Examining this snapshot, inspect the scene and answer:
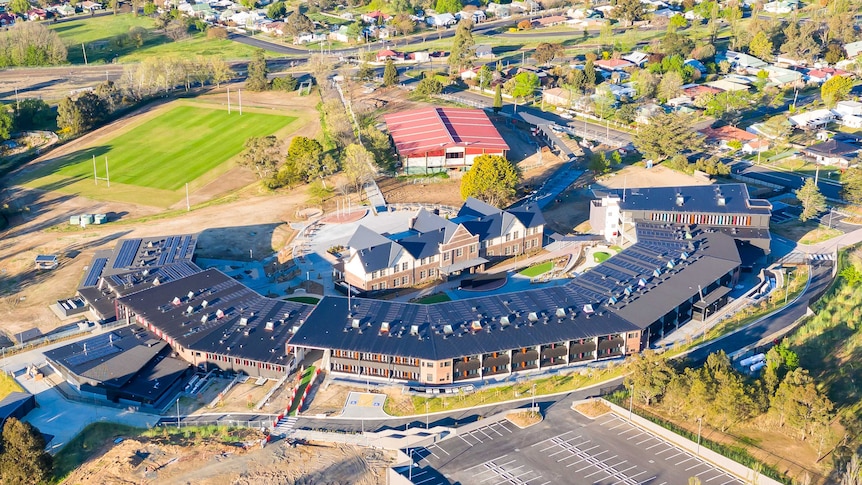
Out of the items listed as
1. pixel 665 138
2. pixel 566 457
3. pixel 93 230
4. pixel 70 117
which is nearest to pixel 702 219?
pixel 665 138

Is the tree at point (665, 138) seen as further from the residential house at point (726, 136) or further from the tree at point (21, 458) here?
the tree at point (21, 458)

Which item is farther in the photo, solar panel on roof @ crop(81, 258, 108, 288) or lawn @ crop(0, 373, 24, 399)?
solar panel on roof @ crop(81, 258, 108, 288)

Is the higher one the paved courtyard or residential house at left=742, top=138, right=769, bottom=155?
residential house at left=742, top=138, right=769, bottom=155

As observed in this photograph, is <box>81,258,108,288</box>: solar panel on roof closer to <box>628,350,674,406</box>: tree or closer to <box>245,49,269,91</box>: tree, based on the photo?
<box>628,350,674,406</box>: tree

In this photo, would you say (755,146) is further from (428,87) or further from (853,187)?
(428,87)

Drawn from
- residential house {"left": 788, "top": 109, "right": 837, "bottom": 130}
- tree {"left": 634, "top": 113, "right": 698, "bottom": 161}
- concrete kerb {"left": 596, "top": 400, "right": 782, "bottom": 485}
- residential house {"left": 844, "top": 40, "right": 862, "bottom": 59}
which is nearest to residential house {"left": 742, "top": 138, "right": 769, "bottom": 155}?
tree {"left": 634, "top": 113, "right": 698, "bottom": 161}

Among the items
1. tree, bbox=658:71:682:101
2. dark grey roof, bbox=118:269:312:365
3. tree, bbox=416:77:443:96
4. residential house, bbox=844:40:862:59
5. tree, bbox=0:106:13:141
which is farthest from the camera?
residential house, bbox=844:40:862:59

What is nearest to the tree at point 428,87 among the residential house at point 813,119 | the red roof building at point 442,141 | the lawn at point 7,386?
the red roof building at point 442,141

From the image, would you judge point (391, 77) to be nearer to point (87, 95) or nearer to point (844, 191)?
point (87, 95)
